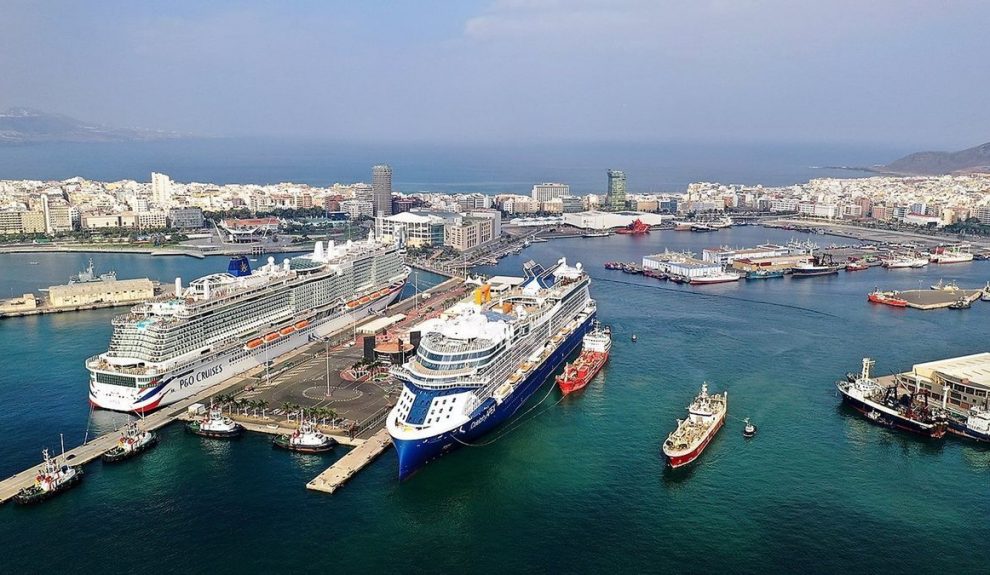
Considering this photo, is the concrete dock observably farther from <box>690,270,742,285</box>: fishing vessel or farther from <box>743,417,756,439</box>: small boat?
<box>690,270,742,285</box>: fishing vessel

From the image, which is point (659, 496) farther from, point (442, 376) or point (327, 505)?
point (327, 505)

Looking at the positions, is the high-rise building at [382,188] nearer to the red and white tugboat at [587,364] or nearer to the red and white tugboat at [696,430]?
the red and white tugboat at [587,364]

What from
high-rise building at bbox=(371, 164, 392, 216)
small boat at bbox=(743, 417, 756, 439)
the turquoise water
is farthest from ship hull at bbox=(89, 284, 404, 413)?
high-rise building at bbox=(371, 164, 392, 216)

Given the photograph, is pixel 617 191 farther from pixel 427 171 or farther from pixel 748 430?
pixel 427 171

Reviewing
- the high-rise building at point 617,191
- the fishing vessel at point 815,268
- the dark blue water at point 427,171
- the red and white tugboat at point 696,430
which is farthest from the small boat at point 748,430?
the dark blue water at point 427,171

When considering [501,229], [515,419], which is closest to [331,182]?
[501,229]

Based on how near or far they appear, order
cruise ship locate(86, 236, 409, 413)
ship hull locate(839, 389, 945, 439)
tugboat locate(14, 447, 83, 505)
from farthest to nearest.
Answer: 1. cruise ship locate(86, 236, 409, 413)
2. ship hull locate(839, 389, 945, 439)
3. tugboat locate(14, 447, 83, 505)
